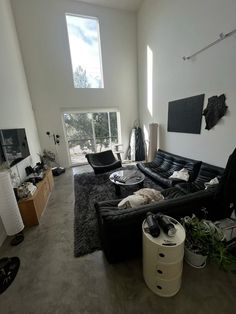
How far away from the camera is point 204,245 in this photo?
141 cm

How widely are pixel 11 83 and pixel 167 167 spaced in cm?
395

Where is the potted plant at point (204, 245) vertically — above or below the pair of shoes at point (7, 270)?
above

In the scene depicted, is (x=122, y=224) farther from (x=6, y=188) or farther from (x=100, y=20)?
(x=100, y=20)

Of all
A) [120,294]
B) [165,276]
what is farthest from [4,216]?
[165,276]

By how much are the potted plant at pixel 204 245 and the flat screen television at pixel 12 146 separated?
107 inches

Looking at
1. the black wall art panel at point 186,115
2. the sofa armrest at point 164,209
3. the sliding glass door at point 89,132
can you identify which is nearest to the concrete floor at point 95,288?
the sofa armrest at point 164,209

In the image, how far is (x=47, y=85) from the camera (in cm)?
459

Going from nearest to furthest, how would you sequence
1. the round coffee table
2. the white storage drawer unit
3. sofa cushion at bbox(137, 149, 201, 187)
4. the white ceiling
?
the white storage drawer unit → the round coffee table → sofa cushion at bbox(137, 149, 201, 187) → the white ceiling

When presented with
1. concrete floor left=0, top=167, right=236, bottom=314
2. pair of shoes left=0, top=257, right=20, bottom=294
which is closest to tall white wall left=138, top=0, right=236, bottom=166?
concrete floor left=0, top=167, right=236, bottom=314

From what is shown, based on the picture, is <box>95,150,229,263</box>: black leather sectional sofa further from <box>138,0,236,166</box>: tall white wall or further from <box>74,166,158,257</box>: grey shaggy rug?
<box>138,0,236,166</box>: tall white wall

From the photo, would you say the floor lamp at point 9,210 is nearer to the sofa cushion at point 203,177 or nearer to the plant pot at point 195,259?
the plant pot at point 195,259

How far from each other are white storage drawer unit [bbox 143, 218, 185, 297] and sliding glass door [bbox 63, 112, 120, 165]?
176 inches

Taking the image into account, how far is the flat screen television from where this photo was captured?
2402 mm

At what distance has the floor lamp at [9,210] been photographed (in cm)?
188
